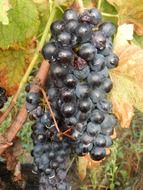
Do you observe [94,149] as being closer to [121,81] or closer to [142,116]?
[121,81]

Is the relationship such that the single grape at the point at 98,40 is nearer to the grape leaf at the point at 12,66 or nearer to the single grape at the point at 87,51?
the single grape at the point at 87,51

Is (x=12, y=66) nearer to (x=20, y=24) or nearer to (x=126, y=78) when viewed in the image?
(x=20, y=24)

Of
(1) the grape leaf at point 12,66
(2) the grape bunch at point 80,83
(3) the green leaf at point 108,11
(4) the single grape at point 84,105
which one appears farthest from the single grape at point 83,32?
(1) the grape leaf at point 12,66

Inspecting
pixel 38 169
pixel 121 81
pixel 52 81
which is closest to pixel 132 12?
pixel 121 81

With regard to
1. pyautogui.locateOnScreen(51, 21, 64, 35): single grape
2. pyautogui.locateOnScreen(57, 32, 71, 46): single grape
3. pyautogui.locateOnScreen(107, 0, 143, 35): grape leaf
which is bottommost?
pyautogui.locateOnScreen(107, 0, 143, 35): grape leaf

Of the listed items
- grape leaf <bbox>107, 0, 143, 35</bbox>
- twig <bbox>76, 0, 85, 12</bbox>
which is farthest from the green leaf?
twig <bbox>76, 0, 85, 12</bbox>

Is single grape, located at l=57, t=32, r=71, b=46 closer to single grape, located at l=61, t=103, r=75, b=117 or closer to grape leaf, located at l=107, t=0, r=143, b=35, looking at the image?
single grape, located at l=61, t=103, r=75, b=117
